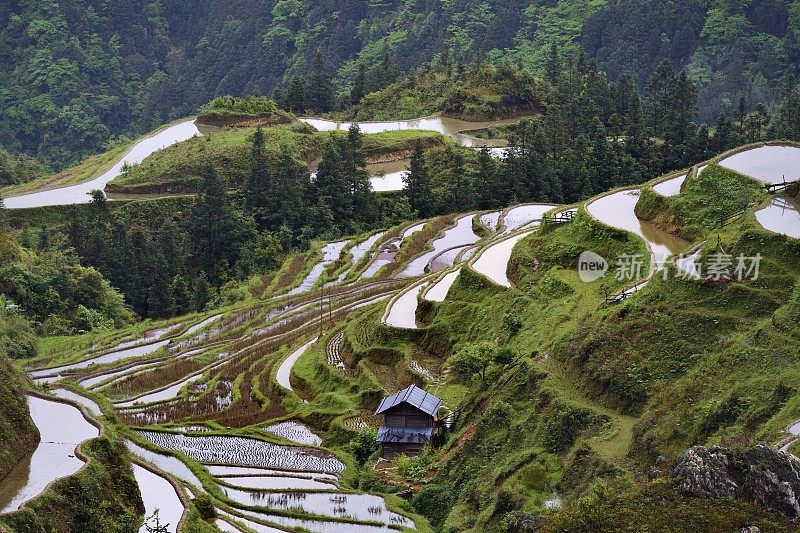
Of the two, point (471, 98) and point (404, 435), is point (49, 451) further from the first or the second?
point (471, 98)

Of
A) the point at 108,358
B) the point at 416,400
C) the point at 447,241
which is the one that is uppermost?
the point at 416,400

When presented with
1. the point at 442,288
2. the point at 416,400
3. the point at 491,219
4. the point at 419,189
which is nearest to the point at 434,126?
the point at 419,189

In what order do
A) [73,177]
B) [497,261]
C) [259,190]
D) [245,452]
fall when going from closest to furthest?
[245,452], [497,261], [259,190], [73,177]

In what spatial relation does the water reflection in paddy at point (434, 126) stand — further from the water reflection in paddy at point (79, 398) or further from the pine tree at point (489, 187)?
the water reflection in paddy at point (79, 398)

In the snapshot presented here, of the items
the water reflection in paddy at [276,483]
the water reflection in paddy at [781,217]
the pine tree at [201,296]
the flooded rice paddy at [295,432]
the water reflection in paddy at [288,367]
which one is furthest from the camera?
the pine tree at [201,296]

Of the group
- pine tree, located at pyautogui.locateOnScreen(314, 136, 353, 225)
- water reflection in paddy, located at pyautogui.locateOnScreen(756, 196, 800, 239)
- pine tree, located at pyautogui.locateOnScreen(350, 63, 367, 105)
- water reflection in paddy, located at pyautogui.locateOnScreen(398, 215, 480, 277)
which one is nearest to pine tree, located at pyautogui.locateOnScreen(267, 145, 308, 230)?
pine tree, located at pyautogui.locateOnScreen(314, 136, 353, 225)

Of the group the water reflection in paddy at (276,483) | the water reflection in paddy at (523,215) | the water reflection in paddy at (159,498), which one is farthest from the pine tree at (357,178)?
the water reflection in paddy at (159,498)

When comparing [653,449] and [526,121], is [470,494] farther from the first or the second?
[526,121]
